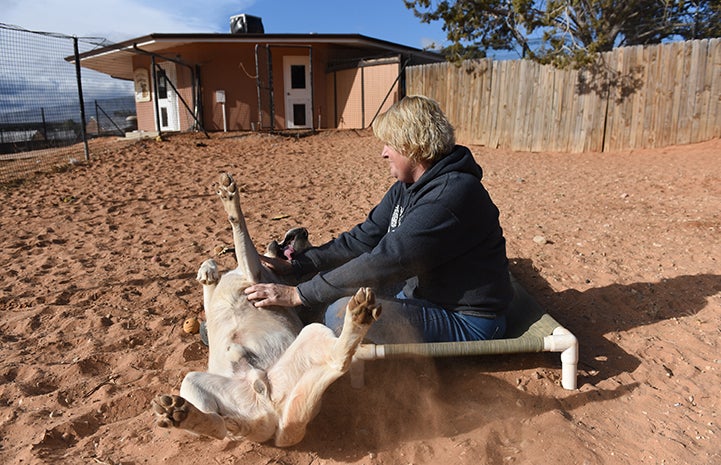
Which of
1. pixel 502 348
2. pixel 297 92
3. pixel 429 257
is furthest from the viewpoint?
pixel 297 92

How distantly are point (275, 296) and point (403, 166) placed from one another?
95cm

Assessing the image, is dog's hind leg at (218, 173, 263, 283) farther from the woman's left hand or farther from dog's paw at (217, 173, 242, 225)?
the woman's left hand

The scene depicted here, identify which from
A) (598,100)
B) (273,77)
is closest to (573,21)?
(598,100)

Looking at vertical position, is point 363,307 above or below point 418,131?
below

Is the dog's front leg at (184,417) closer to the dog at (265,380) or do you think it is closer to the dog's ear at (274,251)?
the dog at (265,380)

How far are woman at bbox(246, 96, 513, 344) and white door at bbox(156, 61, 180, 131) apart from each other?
1683 centimetres

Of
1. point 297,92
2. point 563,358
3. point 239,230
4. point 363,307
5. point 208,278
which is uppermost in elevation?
point 297,92

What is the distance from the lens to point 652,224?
551 cm

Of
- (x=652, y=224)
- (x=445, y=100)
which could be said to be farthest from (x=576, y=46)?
(x=652, y=224)

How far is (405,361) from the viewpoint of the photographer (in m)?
2.89

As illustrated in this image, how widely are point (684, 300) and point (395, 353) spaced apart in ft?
8.17

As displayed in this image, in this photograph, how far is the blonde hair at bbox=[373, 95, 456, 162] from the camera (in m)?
2.54

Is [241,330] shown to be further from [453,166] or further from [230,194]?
[453,166]

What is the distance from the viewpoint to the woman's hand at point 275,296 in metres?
2.60
